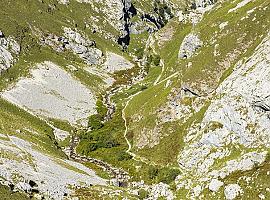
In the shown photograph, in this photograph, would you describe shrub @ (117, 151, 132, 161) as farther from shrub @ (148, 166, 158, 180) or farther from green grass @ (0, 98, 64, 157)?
green grass @ (0, 98, 64, 157)

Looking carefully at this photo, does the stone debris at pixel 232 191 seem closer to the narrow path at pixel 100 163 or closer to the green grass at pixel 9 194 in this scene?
the narrow path at pixel 100 163

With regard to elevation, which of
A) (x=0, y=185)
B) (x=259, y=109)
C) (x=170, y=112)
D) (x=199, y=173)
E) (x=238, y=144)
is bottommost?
(x=0, y=185)

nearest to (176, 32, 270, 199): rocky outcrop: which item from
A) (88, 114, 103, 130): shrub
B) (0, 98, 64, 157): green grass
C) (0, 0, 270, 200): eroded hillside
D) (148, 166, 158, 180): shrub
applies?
(0, 0, 270, 200): eroded hillside

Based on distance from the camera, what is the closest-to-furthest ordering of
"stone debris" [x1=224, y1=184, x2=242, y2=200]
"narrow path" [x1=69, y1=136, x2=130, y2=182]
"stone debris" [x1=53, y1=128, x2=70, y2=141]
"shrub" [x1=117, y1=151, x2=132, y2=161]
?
"stone debris" [x1=224, y1=184, x2=242, y2=200], "narrow path" [x1=69, y1=136, x2=130, y2=182], "shrub" [x1=117, y1=151, x2=132, y2=161], "stone debris" [x1=53, y1=128, x2=70, y2=141]

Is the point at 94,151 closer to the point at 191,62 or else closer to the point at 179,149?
the point at 179,149

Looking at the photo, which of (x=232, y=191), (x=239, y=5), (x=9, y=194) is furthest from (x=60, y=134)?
(x=239, y=5)

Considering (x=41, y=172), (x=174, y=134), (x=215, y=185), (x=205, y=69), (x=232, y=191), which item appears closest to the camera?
(x=232, y=191)

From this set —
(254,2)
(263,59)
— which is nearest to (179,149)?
(263,59)

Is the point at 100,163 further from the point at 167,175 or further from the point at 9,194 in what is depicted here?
the point at 9,194

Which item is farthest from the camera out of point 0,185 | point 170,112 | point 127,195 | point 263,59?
point 170,112

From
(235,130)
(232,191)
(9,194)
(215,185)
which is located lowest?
(9,194)

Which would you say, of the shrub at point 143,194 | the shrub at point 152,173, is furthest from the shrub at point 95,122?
the shrub at point 143,194
